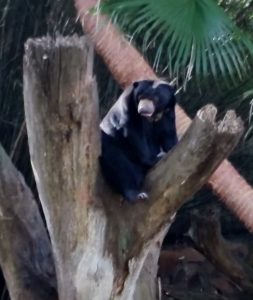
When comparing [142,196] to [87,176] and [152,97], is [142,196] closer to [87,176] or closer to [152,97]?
[87,176]

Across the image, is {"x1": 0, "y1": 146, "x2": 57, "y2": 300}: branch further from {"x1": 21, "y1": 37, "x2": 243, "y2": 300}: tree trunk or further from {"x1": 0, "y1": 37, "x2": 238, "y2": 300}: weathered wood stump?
{"x1": 21, "y1": 37, "x2": 243, "y2": 300}: tree trunk

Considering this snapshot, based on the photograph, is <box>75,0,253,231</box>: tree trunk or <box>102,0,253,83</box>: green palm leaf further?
<box>75,0,253,231</box>: tree trunk

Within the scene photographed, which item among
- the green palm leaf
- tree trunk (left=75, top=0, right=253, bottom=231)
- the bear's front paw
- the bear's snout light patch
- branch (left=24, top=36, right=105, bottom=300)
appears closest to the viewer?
branch (left=24, top=36, right=105, bottom=300)

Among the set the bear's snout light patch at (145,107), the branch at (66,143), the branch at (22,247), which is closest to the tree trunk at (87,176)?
the branch at (66,143)

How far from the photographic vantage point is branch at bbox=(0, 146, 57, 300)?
12.8 ft

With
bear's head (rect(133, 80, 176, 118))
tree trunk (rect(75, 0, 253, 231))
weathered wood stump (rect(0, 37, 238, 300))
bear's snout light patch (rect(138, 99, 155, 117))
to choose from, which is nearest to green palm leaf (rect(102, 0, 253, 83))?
tree trunk (rect(75, 0, 253, 231))

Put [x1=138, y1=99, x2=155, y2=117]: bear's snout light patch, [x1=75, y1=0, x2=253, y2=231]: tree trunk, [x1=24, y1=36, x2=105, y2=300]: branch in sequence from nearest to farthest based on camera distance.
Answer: [x1=24, y1=36, x2=105, y2=300]: branch → [x1=138, y1=99, x2=155, y2=117]: bear's snout light patch → [x1=75, y1=0, x2=253, y2=231]: tree trunk

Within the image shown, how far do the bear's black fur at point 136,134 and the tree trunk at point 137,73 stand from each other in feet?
0.78

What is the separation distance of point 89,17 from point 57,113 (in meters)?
1.31

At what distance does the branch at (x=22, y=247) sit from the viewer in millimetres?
3910

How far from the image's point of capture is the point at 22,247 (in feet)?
12.9


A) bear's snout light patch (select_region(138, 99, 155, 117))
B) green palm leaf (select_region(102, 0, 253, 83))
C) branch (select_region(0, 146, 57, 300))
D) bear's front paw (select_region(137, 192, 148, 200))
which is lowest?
branch (select_region(0, 146, 57, 300))

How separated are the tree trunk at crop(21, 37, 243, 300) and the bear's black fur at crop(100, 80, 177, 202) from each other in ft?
0.24

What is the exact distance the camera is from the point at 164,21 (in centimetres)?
411
